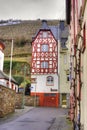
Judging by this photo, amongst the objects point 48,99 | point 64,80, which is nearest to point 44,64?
point 64,80

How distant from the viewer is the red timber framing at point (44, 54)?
5359 cm

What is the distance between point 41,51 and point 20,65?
20.7 m

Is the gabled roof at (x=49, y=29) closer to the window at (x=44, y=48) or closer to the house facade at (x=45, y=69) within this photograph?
the house facade at (x=45, y=69)

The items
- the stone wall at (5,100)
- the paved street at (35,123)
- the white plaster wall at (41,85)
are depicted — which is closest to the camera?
the paved street at (35,123)

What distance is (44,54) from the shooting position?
54688 mm

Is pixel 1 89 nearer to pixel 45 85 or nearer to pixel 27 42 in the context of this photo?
pixel 45 85

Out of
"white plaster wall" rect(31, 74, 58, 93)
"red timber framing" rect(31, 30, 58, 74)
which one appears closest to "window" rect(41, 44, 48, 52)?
"red timber framing" rect(31, 30, 58, 74)

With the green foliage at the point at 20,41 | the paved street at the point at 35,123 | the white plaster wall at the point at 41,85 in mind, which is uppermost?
the green foliage at the point at 20,41

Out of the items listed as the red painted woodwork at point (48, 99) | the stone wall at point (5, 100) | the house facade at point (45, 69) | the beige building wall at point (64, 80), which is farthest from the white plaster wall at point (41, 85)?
the stone wall at point (5, 100)

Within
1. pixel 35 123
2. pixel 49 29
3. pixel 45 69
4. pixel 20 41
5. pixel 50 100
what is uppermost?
pixel 20 41

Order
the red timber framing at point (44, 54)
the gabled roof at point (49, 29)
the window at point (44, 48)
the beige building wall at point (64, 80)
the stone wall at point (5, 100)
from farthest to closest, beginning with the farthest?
the gabled roof at point (49, 29)
the window at point (44, 48)
the red timber framing at point (44, 54)
the beige building wall at point (64, 80)
the stone wall at point (5, 100)

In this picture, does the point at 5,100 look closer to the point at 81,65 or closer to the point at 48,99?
the point at 81,65

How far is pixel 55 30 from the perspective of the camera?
5903 centimetres

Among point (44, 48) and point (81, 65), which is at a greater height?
point (44, 48)
